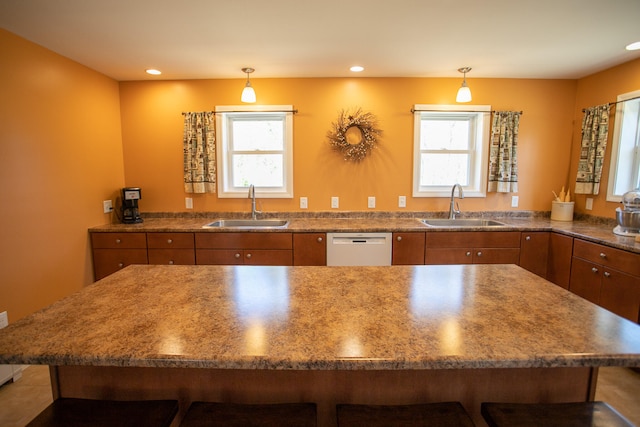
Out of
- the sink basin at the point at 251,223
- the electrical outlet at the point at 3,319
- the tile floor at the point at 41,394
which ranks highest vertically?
the sink basin at the point at 251,223

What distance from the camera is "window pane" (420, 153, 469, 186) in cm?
350

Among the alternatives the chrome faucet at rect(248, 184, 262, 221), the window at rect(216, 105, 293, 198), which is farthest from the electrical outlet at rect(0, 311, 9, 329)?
the chrome faucet at rect(248, 184, 262, 221)

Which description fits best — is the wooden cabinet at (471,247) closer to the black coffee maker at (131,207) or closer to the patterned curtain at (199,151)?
the patterned curtain at (199,151)

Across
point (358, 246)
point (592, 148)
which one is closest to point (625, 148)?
point (592, 148)

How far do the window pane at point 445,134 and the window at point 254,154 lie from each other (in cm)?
153

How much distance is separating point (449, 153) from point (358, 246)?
62.7 inches

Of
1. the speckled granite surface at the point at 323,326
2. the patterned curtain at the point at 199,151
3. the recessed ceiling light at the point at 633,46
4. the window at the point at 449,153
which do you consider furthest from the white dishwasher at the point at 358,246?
the recessed ceiling light at the point at 633,46

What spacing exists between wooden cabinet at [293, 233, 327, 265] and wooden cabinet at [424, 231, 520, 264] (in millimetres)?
978

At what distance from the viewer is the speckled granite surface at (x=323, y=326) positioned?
32.0 inches

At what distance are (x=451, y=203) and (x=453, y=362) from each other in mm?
2824

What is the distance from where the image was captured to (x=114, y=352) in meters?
0.83

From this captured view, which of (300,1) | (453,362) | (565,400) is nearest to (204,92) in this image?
(300,1)

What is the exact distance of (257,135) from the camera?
3.48m

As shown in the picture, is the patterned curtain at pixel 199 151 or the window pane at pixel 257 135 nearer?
the patterned curtain at pixel 199 151
